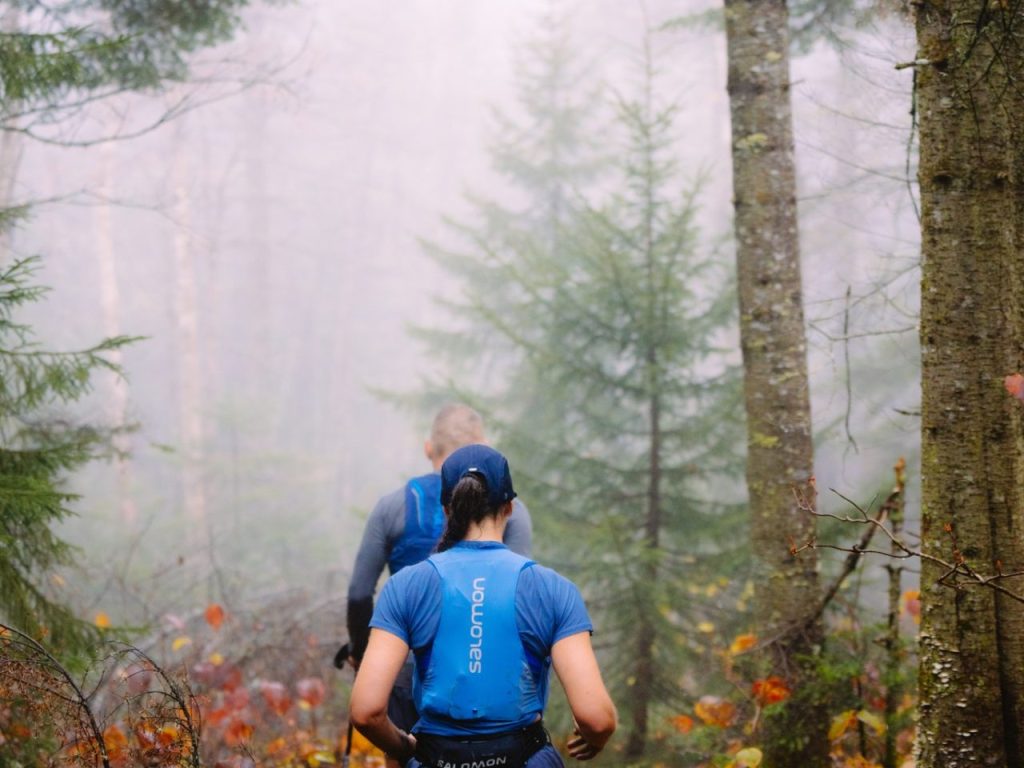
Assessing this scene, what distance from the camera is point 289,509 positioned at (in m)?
22.2

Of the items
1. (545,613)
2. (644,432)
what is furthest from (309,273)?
(545,613)

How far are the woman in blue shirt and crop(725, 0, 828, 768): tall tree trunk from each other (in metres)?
2.66

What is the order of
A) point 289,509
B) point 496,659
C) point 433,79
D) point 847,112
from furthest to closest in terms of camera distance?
1. point 433,79
2. point 289,509
3. point 847,112
4. point 496,659

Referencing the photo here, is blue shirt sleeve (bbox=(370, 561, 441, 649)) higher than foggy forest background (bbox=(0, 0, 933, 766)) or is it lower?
lower

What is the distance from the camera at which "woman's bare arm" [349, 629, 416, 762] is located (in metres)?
2.54

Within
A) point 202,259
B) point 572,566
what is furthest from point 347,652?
point 202,259

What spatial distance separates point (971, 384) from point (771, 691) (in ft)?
8.00

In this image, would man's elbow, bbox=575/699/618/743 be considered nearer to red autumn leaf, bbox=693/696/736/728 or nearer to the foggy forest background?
red autumn leaf, bbox=693/696/736/728

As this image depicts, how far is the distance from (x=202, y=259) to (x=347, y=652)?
39059mm

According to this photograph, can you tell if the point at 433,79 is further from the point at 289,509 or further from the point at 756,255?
the point at 756,255

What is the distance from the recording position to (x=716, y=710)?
5.93m

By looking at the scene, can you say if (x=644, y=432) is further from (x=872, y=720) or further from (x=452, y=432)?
(x=872, y=720)

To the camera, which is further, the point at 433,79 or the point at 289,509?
the point at 433,79

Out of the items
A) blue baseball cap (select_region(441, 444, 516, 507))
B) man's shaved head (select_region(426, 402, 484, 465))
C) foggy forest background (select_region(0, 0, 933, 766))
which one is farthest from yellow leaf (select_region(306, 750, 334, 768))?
blue baseball cap (select_region(441, 444, 516, 507))
